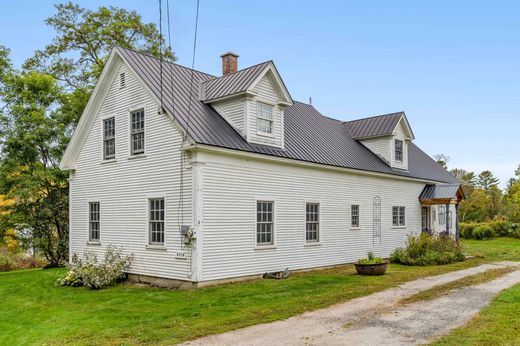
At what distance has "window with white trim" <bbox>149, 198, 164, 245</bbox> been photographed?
1431 cm

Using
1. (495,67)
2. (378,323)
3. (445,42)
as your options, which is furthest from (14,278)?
(495,67)

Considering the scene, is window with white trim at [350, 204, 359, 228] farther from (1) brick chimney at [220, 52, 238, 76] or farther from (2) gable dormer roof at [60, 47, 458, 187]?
(1) brick chimney at [220, 52, 238, 76]

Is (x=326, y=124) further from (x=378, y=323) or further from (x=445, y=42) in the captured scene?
(x=378, y=323)

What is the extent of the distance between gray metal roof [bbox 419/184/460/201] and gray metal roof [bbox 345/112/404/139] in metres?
4.48

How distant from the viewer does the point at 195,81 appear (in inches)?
682

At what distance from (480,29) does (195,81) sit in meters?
11.4

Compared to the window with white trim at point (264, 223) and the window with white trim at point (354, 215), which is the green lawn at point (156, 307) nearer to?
the window with white trim at point (264, 223)

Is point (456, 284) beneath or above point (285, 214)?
beneath

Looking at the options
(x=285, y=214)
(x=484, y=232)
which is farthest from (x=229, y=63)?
(x=484, y=232)

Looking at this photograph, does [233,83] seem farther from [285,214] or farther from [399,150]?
[399,150]

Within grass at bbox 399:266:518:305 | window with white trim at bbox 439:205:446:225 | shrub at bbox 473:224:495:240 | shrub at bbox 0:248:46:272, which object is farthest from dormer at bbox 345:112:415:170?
shrub at bbox 0:248:46:272

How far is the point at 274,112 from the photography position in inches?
632

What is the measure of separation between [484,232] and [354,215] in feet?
70.3

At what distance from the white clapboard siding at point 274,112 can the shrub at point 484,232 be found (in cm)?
2644
